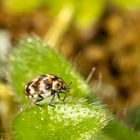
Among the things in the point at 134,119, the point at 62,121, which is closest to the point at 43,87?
the point at 62,121

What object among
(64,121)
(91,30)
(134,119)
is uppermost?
(91,30)

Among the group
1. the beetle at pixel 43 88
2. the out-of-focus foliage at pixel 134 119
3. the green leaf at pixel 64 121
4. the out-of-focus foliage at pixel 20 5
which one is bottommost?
the green leaf at pixel 64 121

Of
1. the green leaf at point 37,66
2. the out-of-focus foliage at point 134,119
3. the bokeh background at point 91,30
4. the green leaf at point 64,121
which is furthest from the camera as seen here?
the bokeh background at point 91,30

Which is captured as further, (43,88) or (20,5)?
(20,5)

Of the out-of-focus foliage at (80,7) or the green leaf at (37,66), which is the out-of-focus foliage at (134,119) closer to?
the green leaf at (37,66)

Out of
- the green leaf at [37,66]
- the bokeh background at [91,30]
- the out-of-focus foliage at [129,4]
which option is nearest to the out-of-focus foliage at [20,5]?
the bokeh background at [91,30]

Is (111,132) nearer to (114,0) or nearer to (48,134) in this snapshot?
(48,134)

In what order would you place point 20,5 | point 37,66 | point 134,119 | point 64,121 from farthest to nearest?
point 20,5 → point 134,119 → point 37,66 → point 64,121

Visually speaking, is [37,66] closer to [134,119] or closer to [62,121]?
[134,119]
